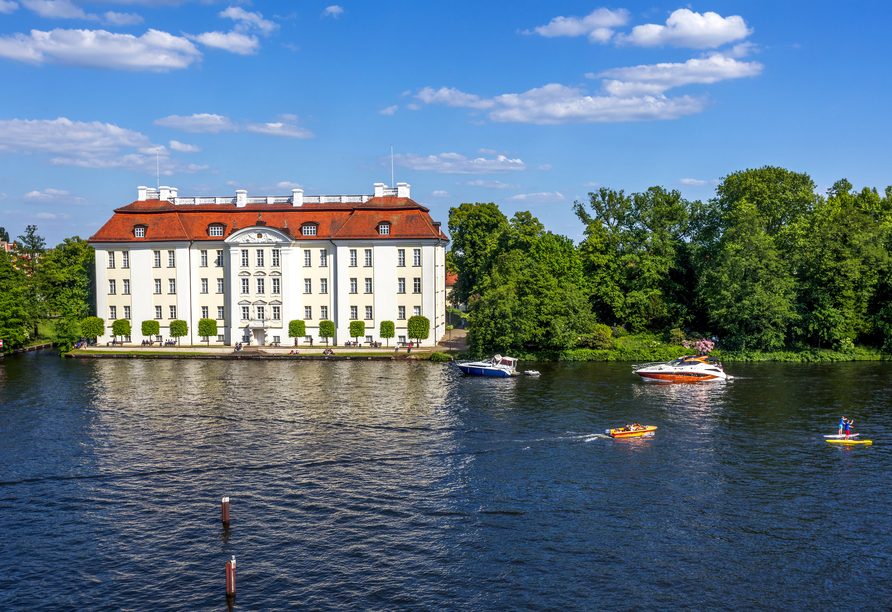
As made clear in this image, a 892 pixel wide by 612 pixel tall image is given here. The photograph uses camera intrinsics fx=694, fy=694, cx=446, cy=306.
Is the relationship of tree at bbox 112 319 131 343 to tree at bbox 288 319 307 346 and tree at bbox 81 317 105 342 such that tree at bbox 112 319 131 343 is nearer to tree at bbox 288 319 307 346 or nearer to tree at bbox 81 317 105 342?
tree at bbox 81 317 105 342

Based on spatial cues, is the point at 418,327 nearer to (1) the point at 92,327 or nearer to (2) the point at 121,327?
(2) the point at 121,327

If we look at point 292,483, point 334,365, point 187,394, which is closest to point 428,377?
point 334,365

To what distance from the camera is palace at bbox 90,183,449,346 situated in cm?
9656

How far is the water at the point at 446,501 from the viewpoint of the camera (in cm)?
2881

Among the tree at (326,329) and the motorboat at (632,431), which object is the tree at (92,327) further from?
the motorboat at (632,431)

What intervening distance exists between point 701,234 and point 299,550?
8435cm

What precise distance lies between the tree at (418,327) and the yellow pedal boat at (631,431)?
156 feet

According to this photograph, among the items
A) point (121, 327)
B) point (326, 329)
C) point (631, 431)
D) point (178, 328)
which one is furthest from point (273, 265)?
point (631, 431)

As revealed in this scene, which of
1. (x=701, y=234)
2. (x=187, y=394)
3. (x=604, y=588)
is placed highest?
(x=701, y=234)

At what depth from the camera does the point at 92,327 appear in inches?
3873

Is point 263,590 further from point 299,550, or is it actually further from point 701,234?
point 701,234

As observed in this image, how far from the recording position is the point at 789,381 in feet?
230

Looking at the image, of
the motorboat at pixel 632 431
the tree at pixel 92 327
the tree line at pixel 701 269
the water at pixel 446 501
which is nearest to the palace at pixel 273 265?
the tree at pixel 92 327

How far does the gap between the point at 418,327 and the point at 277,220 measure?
2587 cm
